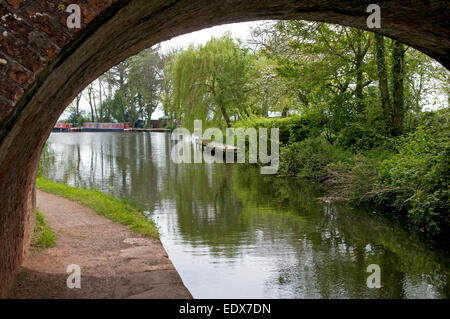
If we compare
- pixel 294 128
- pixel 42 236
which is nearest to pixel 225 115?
pixel 294 128

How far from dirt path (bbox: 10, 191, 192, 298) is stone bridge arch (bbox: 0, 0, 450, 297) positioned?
244 mm

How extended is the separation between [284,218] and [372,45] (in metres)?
8.04

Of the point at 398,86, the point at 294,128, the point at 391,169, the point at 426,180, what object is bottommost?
the point at 426,180

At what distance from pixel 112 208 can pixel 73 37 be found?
244 inches

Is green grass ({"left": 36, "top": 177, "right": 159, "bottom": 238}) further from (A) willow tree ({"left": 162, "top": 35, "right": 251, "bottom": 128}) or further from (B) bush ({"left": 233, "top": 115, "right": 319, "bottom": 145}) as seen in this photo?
(A) willow tree ({"left": 162, "top": 35, "right": 251, "bottom": 128})

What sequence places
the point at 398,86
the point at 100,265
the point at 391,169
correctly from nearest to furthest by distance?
the point at 100,265, the point at 391,169, the point at 398,86

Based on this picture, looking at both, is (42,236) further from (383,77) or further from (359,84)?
(359,84)

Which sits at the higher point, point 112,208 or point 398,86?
point 398,86

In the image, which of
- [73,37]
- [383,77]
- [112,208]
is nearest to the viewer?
[73,37]

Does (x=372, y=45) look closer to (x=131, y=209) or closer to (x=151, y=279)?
(x=131, y=209)

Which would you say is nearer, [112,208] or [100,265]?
[100,265]

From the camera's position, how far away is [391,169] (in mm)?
8664

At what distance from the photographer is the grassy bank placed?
23.6ft

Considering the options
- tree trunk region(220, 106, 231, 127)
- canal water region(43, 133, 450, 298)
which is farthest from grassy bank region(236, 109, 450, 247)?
tree trunk region(220, 106, 231, 127)
